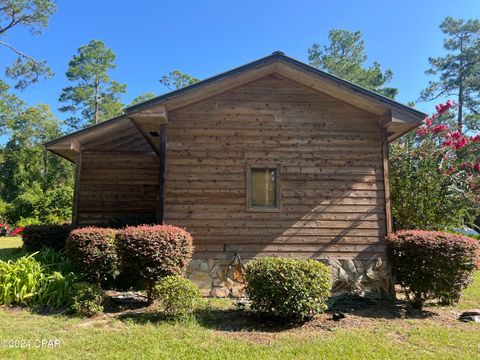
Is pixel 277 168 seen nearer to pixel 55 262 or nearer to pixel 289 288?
pixel 289 288

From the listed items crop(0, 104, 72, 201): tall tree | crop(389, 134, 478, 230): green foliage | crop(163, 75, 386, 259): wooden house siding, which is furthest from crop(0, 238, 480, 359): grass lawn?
crop(0, 104, 72, 201): tall tree

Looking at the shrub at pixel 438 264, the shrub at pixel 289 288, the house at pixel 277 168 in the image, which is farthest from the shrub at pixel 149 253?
the shrub at pixel 438 264

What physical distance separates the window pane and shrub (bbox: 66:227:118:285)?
10.6 ft

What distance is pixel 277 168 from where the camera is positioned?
851 cm

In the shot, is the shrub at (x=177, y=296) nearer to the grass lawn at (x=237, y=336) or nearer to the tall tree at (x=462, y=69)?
the grass lawn at (x=237, y=336)

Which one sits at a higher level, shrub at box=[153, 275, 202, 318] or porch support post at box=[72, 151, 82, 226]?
porch support post at box=[72, 151, 82, 226]

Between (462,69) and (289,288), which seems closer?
(289,288)

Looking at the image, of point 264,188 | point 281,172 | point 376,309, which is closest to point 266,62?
point 281,172

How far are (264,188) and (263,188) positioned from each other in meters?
0.02

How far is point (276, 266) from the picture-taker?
6.19m

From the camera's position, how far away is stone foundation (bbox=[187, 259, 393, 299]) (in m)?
7.99

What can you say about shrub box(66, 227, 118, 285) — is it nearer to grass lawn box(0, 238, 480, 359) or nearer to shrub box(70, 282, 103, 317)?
shrub box(70, 282, 103, 317)

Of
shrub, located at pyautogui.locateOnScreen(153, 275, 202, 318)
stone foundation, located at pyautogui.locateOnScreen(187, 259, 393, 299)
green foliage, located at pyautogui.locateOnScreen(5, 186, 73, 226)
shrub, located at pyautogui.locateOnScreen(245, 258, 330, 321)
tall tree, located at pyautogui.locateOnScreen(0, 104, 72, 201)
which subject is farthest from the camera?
tall tree, located at pyautogui.locateOnScreen(0, 104, 72, 201)

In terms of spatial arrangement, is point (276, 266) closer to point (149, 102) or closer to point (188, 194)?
point (188, 194)
